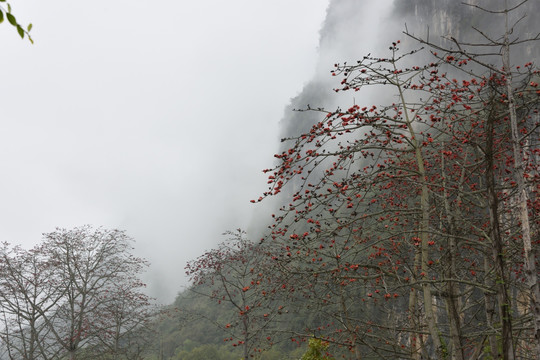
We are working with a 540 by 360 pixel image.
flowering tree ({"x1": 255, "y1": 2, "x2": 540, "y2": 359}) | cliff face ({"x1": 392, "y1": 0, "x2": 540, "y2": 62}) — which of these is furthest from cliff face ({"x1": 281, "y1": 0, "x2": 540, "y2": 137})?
flowering tree ({"x1": 255, "y1": 2, "x2": 540, "y2": 359})

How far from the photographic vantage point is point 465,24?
152 ft

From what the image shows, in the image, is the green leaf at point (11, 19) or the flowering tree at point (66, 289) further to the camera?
the flowering tree at point (66, 289)

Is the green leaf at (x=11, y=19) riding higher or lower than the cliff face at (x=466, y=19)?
lower

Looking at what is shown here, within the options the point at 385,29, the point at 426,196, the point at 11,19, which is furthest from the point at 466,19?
the point at 11,19

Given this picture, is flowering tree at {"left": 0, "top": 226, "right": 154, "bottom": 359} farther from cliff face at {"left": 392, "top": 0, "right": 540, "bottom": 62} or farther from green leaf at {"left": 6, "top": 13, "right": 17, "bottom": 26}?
cliff face at {"left": 392, "top": 0, "right": 540, "bottom": 62}

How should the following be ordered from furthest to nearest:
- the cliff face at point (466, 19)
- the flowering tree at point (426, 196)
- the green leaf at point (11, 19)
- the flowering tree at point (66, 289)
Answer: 1. the cliff face at point (466, 19)
2. the flowering tree at point (66, 289)
3. the flowering tree at point (426, 196)
4. the green leaf at point (11, 19)

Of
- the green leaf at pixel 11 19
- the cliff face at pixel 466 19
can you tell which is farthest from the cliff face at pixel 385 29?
the green leaf at pixel 11 19

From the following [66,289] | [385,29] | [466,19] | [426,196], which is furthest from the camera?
[385,29]

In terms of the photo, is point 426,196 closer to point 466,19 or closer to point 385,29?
point 466,19

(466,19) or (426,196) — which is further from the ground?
(466,19)

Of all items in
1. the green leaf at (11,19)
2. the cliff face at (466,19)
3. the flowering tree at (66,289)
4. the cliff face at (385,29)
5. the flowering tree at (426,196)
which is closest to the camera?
the green leaf at (11,19)

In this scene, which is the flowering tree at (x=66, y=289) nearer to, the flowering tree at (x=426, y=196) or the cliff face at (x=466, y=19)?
the flowering tree at (x=426, y=196)

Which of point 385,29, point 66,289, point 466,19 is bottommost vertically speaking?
point 66,289

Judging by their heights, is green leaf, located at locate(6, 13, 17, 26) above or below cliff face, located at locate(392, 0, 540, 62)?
below
